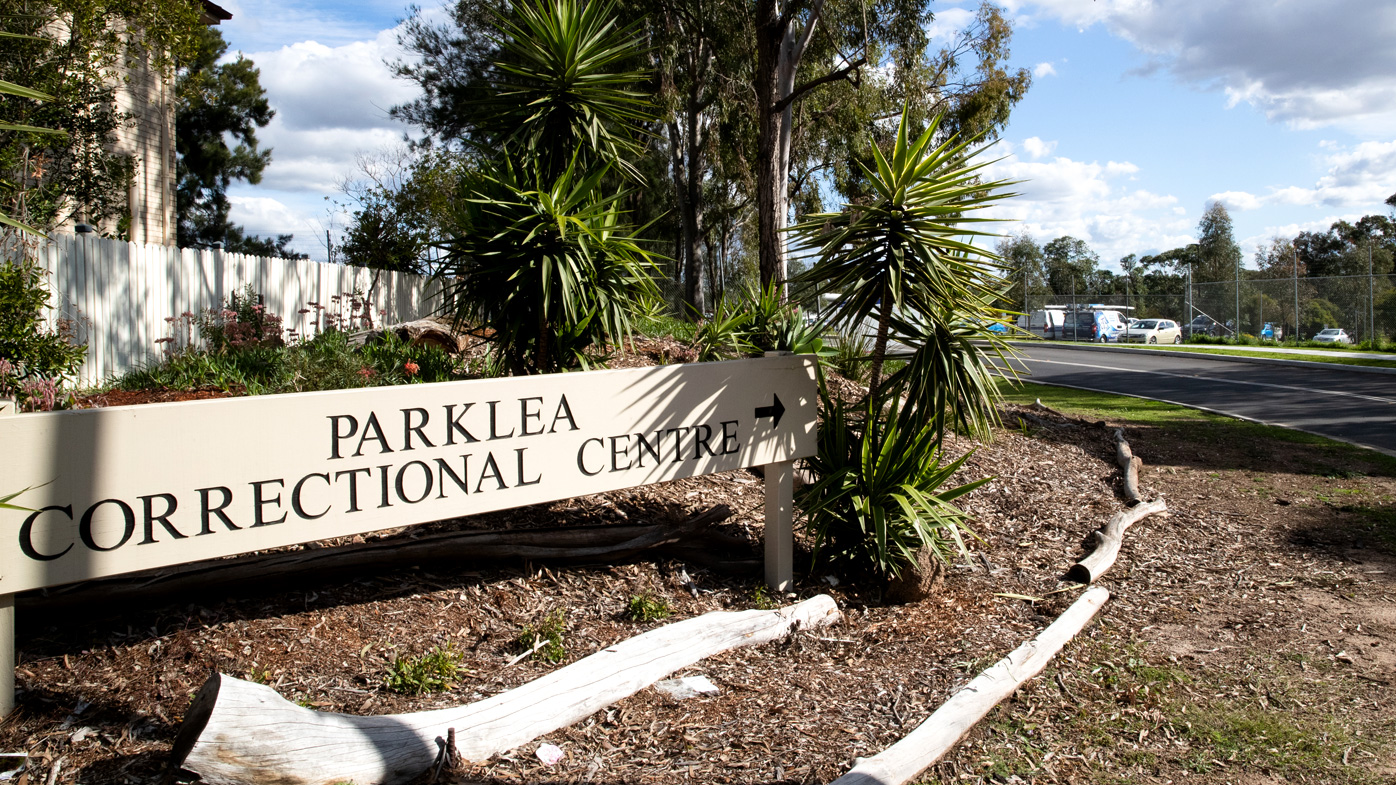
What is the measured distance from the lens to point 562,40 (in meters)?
5.44

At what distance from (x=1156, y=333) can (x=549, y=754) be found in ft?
116

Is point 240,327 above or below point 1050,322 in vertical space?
below

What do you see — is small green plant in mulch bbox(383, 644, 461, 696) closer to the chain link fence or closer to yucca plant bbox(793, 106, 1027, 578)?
yucca plant bbox(793, 106, 1027, 578)

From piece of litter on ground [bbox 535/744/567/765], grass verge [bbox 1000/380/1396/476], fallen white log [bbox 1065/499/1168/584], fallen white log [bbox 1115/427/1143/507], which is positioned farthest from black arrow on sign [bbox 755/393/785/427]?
grass verge [bbox 1000/380/1396/476]

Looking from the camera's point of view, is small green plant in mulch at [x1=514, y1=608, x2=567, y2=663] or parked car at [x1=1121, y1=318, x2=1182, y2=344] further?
parked car at [x1=1121, y1=318, x2=1182, y2=344]

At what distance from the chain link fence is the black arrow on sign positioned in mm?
25296

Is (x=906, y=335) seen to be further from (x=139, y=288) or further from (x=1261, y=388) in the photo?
(x=1261, y=388)

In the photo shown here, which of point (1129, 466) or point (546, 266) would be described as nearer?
point (546, 266)

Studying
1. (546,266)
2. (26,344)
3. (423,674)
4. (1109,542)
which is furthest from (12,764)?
(1109,542)

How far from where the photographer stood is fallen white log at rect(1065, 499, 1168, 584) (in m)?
5.70

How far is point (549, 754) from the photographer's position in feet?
10.8

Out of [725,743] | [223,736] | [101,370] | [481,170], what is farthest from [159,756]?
[101,370]

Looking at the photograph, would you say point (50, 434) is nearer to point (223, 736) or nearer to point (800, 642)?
point (223, 736)

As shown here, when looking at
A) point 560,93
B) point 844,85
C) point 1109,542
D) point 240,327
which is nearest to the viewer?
point 560,93
